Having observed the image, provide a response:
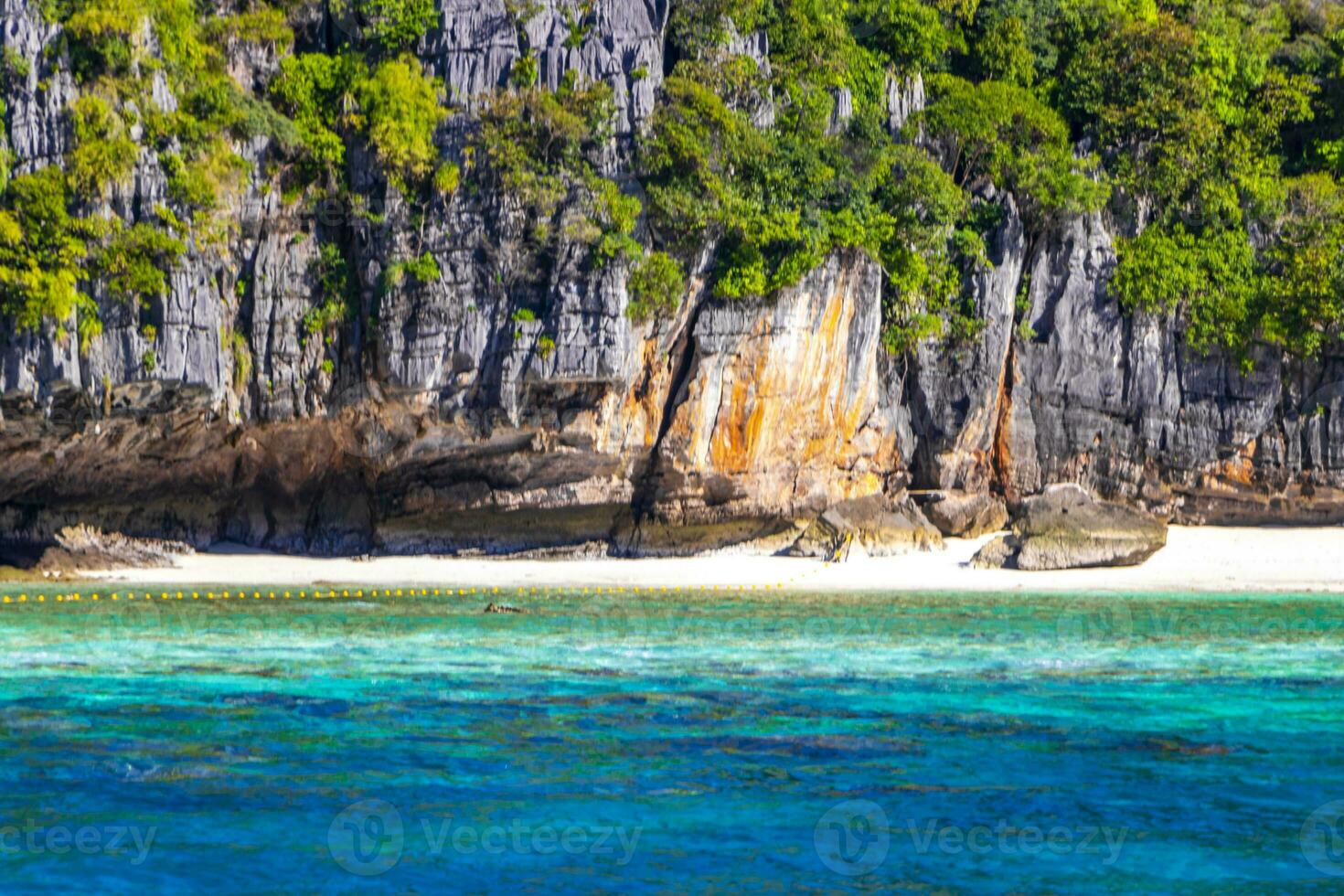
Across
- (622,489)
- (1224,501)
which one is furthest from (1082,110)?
(622,489)

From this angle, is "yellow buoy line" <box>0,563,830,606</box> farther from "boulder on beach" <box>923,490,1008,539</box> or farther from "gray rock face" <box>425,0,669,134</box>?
"gray rock face" <box>425,0,669,134</box>

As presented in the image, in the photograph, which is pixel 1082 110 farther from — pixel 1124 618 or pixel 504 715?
pixel 504 715

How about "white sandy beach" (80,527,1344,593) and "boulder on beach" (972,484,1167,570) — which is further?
"boulder on beach" (972,484,1167,570)

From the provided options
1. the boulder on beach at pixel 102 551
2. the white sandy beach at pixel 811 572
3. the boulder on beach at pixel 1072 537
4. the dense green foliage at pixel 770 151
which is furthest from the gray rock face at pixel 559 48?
the boulder on beach at pixel 1072 537

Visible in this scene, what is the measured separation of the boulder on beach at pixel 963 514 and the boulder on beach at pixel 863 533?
0.62m

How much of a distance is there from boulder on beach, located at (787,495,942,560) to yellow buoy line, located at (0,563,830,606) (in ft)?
5.82

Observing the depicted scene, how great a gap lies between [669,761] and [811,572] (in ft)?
47.4

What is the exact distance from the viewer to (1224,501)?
1075 inches

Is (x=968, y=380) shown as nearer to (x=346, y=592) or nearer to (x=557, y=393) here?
(x=557, y=393)

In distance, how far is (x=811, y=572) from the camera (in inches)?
913

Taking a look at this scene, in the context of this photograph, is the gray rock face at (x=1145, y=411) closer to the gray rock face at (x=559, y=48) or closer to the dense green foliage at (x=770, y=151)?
the dense green foliage at (x=770, y=151)

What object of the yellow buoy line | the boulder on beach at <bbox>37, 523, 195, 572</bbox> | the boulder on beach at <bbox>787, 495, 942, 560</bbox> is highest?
the boulder on beach at <bbox>787, 495, 942, 560</bbox>

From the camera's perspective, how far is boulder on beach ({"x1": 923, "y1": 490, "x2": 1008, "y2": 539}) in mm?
26188

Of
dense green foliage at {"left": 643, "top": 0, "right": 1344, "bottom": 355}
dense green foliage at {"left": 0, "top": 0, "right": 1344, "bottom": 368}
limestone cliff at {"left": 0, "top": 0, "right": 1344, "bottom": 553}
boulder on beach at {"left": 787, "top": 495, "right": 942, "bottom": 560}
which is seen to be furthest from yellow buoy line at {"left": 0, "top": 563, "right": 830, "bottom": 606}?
dense green foliage at {"left": 643, "top": 0, "right": 1344, "bottom": 355}
